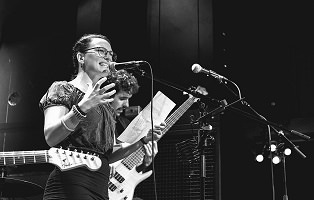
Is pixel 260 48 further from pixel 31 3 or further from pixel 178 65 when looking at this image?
pixel 31 3

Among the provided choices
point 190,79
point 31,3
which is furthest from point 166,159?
point 31,3

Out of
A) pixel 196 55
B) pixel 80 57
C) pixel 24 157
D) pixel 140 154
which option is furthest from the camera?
pixel 196 55

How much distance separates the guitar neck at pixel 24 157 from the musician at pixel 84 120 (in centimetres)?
13

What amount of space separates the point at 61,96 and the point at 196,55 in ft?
10.7

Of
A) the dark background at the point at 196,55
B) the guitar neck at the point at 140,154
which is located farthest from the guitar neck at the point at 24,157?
the dark background at the point at 196,55

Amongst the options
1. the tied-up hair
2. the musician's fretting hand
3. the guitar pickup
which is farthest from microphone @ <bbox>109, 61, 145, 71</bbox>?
the guitar pickup

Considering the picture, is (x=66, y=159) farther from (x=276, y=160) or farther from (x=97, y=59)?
(x=276, y=160)

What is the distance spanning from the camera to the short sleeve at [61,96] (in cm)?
251

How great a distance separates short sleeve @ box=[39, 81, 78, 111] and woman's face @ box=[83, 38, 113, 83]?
0.19 meters

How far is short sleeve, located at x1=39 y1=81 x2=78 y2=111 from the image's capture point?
2.51 meters

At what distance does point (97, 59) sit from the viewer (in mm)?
2775

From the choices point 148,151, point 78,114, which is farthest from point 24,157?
point 148,151

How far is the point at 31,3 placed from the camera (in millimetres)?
6289

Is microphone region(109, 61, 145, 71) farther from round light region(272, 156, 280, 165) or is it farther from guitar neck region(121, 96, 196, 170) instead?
round light region(272, 156, 280, 165)
